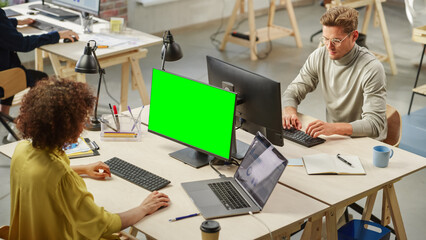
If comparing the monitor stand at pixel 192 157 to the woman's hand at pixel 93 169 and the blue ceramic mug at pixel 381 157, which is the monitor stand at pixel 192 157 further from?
the blue ceramic mug at pixel 381 157

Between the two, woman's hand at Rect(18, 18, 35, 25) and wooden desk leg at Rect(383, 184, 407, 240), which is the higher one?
woman's hand at Rect(18, 18, 35, 25)

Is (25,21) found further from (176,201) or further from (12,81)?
(176,201)

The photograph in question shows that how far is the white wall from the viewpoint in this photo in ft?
21.8

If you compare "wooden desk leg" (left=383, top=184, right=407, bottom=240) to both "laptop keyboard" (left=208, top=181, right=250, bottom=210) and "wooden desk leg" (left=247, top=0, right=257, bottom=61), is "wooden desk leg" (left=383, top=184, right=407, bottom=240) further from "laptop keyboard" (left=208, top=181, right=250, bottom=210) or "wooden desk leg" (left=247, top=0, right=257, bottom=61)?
"wooden desk leg" (left=247, top=0, right=257, bottom=61)

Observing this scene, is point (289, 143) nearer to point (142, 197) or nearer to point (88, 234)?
point (142, 197)

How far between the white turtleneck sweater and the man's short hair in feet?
0.42

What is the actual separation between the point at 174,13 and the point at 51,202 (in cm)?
514

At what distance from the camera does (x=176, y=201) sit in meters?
2.40

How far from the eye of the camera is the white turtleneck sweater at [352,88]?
10.0ft

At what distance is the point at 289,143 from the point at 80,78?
1890 mm

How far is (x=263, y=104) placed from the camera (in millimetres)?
2713

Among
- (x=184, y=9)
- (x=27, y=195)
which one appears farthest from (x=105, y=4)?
(x=27, y=195)

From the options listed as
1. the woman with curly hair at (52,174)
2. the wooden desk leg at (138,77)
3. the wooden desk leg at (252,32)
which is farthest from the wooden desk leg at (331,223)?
the wooden desk leg at (252,32)

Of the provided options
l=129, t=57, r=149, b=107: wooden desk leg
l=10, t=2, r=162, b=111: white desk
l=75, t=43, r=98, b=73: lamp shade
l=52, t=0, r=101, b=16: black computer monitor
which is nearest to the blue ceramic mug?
l=75, t=43, r=98, b=73: lamp shade
